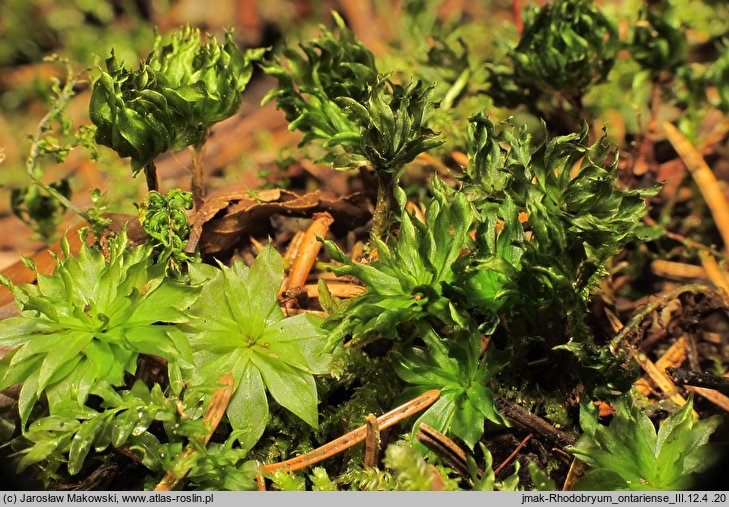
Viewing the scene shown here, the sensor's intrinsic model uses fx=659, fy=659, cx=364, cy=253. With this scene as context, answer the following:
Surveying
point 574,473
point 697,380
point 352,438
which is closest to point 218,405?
point 352,438

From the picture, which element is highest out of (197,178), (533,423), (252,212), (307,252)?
(197,178)

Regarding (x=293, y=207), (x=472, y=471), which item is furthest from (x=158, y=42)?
(x=472, y=471)

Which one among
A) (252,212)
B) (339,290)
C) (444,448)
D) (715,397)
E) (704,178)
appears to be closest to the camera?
(444,448)

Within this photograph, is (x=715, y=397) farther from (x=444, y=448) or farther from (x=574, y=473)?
(x=444, y=448)

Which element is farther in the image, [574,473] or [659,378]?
[659,378]

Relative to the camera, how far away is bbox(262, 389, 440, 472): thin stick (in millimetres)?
1569

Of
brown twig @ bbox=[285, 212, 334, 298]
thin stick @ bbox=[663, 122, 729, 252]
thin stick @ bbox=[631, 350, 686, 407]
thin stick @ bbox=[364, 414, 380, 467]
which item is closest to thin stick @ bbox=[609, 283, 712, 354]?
thin stick @ bbox=[631, 350, 686, 407]

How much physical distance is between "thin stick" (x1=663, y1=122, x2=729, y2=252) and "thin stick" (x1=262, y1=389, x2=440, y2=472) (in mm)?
1314

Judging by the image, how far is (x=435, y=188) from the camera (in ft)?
5.23

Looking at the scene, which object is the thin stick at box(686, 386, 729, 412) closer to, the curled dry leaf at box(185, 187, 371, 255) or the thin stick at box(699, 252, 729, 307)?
the thin stick at box(699, 252, 729, 307)

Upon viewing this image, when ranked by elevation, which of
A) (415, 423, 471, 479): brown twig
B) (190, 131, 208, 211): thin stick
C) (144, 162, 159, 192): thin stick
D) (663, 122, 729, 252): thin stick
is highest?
(144, 162, 159, 192): thin stick

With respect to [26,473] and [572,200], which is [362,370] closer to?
[572,200]

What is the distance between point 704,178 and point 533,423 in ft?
4.34

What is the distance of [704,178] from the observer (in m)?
2.36
